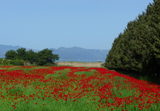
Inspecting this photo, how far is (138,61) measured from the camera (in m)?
21.3

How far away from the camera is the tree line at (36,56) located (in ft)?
184

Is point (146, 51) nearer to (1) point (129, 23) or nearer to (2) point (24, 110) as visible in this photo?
(2) point (24, 110)

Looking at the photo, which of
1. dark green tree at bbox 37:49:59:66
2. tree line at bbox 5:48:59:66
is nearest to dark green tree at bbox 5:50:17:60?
tree line at bbox 5:48:59:66

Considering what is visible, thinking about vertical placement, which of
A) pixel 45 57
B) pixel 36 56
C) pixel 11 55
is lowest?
pixel 45 57

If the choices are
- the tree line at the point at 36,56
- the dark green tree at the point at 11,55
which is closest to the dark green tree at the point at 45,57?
the tree line at the point at 36,56

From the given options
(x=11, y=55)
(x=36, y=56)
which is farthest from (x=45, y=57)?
(x=11, y=55)

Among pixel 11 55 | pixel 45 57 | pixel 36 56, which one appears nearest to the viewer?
pixel 45 57

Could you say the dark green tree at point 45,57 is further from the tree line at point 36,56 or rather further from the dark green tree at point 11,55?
the dark green tree at point 11,55

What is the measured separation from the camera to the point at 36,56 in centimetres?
5719

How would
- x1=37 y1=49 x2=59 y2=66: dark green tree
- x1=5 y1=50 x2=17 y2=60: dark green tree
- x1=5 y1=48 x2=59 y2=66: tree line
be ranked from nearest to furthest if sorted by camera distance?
x1=37 y1=49 x2=59 y2=66: dark green tree
x1=5 y1=48 x2=59 y2=66: tree line
x1=5 y1=50 x2=17 y2=60: dark green tree

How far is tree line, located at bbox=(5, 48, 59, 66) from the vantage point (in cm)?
5617

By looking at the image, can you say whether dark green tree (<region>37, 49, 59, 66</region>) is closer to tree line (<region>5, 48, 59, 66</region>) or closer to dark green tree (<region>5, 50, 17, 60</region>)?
tree line (<region>5, 48, 59, 66</region>)

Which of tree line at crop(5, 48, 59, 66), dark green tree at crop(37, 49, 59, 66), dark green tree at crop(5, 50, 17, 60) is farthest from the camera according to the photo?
dark green tree at crop(5, 50, 17, 60)

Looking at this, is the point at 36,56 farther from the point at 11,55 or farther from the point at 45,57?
the point at 11,55
